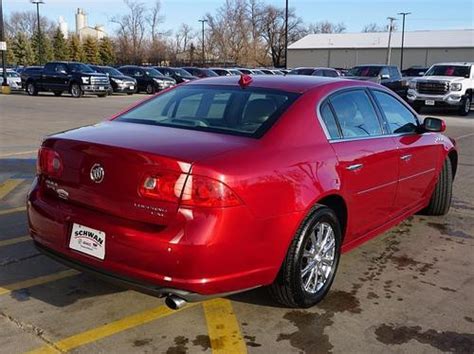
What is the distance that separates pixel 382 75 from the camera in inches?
947

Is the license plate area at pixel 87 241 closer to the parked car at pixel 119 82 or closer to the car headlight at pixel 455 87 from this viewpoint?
the car headlight at pixel 455 87

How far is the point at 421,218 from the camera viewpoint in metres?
6.24

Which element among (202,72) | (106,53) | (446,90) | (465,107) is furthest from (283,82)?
(106,53)

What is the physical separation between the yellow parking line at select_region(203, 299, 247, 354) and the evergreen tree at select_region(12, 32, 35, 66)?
86100 mm

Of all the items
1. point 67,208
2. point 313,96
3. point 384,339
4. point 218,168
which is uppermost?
point 313,96

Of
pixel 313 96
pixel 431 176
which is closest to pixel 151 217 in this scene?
pixel 313 96

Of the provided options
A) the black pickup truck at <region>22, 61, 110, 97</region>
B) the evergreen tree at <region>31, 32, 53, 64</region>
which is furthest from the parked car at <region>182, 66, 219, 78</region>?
the evergreen tree at <region>31, 32, 53, 64</region>

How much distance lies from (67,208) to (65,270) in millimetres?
1153

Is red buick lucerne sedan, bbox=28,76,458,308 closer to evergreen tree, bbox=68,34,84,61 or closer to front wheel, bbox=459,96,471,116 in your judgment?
front wheel, bbox=459,96,471,116

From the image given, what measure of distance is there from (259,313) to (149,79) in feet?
98.8

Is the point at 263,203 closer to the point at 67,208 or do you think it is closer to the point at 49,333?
the point at 67,208

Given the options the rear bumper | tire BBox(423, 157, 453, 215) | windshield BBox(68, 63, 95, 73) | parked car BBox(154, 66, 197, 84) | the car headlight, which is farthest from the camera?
parked car BBox(154, 66, 197, 84)

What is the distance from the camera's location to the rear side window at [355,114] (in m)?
4.21

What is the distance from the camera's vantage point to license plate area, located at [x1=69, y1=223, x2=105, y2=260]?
3193 mm
